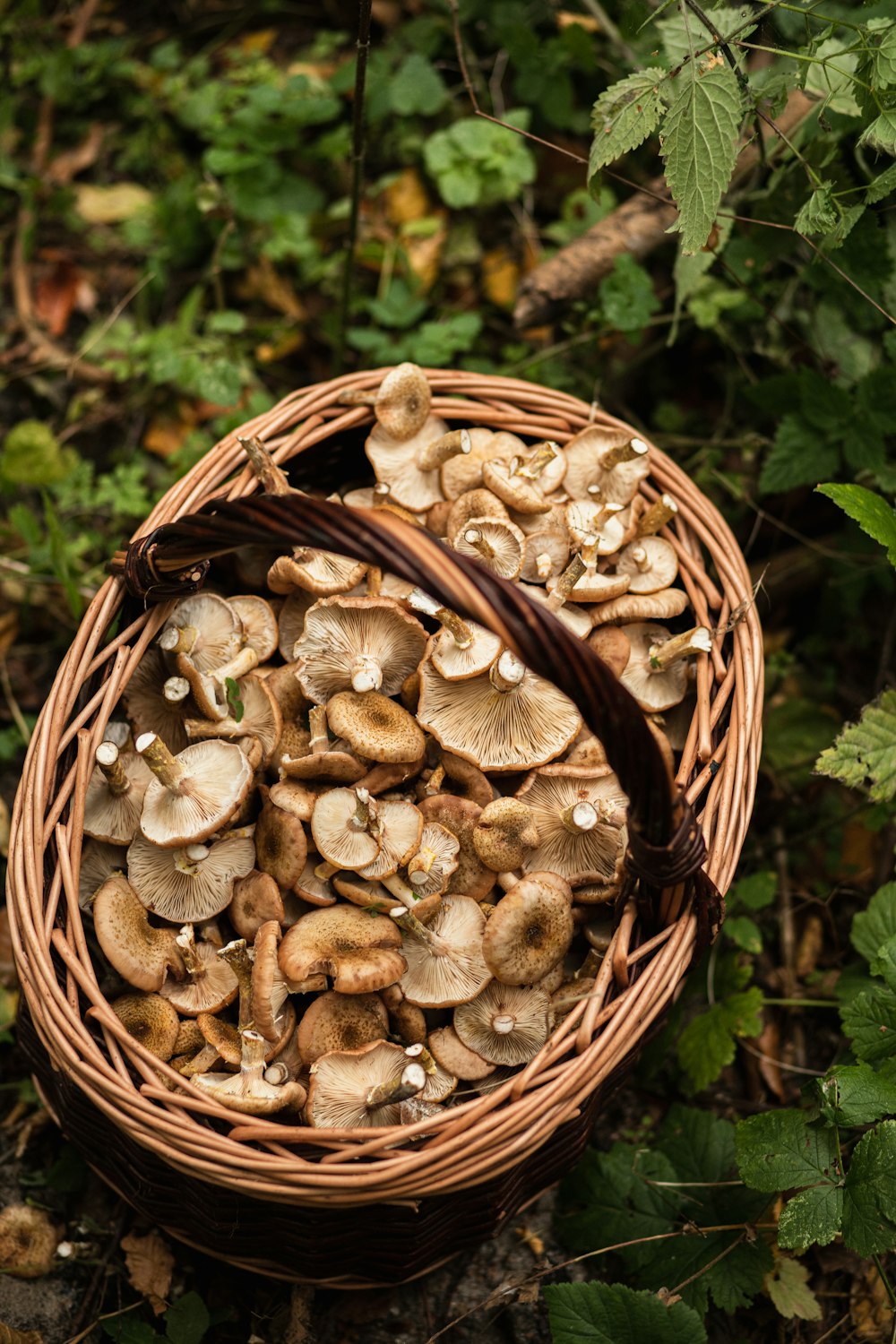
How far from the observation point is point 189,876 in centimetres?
252

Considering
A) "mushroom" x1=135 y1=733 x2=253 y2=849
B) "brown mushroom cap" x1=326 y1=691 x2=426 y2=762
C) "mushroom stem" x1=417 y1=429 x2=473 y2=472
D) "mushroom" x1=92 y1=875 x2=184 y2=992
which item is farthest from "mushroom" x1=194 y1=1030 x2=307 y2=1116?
"mushroom stem" x1=417 y1=429 x2=473 y2=472

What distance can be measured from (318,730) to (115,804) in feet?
1.88

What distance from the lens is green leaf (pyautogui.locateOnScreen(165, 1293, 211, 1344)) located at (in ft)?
8.39

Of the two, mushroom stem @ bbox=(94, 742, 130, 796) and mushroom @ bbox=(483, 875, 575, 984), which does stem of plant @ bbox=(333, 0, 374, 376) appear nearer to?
mushroom stem @ bbox=(94, 742, 130, 796)

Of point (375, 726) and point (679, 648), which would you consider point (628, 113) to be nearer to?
point (679, 648)

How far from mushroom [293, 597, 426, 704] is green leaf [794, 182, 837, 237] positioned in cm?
139

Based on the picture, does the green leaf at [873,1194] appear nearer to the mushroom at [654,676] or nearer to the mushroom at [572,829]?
the mushroom at [572,829]

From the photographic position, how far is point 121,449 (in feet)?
13.2

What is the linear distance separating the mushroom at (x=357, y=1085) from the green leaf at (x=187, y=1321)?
758mm

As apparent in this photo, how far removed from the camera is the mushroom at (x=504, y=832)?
2.36 m

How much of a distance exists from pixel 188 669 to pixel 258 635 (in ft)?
0.95

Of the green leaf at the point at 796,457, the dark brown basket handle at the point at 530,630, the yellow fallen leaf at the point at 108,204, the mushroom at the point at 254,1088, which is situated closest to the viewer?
the dark brown basket handle at the point at 530,630

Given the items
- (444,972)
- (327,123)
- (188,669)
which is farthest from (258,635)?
(327,123)

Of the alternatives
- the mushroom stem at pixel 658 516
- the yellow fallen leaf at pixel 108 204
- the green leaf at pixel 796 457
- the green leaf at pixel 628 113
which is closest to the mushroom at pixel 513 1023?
the mushroom stem at pixel 658 516
